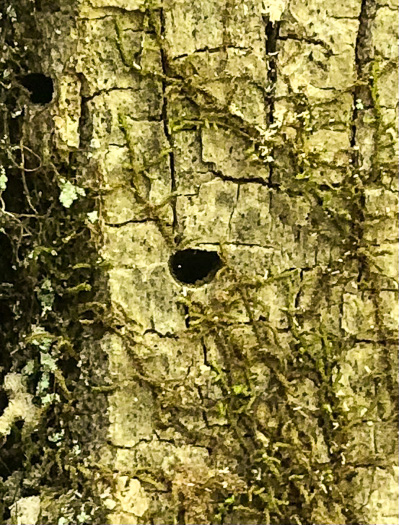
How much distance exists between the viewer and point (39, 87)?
1.16 metres

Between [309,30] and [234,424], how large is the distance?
654 millimetres

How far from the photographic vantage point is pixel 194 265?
46.0 inches

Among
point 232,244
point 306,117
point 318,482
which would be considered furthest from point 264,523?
point 306,117

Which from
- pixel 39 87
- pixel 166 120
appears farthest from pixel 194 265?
pixel 39 87

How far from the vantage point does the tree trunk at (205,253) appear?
3.64 ft

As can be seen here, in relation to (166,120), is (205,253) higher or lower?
lower

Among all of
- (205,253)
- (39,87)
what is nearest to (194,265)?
(205,253)

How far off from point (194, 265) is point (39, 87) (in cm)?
40

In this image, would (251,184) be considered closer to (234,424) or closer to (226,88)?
(226,88)

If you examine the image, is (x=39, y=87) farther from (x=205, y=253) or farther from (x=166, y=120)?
(x=205, y=253)

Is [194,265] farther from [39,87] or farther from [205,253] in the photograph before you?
[39,87]

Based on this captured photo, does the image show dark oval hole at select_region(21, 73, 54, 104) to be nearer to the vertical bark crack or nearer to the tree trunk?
the tree trunk

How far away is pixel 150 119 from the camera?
1.11 metres

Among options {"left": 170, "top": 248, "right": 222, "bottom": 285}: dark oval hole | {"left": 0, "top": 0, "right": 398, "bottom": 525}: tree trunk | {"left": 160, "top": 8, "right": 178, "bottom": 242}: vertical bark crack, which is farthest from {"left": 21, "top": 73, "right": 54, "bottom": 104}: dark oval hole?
{"left": 170, "top": 248, "right": 222, "bottom": 285}: dark oval hole
